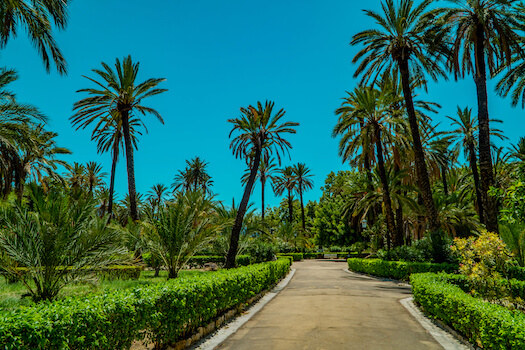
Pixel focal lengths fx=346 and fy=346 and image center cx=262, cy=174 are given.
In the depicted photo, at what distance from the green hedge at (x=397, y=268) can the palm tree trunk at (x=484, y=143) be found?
9.77 ft

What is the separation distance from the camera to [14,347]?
3.27 m

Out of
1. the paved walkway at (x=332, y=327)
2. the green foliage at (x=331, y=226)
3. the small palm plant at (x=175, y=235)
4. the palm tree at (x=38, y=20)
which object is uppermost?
the palm tree at (x=38, y=20)

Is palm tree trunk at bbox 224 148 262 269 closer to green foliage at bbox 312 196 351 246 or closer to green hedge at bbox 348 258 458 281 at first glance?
green hedge at bbox 348 258 458 281

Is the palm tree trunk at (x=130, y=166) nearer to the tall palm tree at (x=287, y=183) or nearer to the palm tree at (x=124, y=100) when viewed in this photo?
the palm tree at (x=124, y=100)

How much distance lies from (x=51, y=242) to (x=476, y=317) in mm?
9815

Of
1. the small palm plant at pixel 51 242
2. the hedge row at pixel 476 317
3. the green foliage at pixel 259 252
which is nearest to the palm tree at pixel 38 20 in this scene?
the small palm plant at pixel 51 242

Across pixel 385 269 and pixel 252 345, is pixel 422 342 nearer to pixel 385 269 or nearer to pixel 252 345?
pixel 252 345

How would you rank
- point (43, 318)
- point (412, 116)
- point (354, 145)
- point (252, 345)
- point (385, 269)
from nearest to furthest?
point (43, 318), point (252, 345), point (412, 116), point (385, 269), point (354, 145)

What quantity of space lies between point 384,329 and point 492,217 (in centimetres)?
1150

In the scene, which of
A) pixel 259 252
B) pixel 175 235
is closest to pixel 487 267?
pixel 175 235

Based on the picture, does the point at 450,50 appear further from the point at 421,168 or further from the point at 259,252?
the point at 259,252

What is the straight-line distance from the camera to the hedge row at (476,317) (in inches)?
195

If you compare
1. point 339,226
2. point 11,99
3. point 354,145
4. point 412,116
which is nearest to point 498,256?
point 412,116

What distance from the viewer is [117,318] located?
15.8 ft
